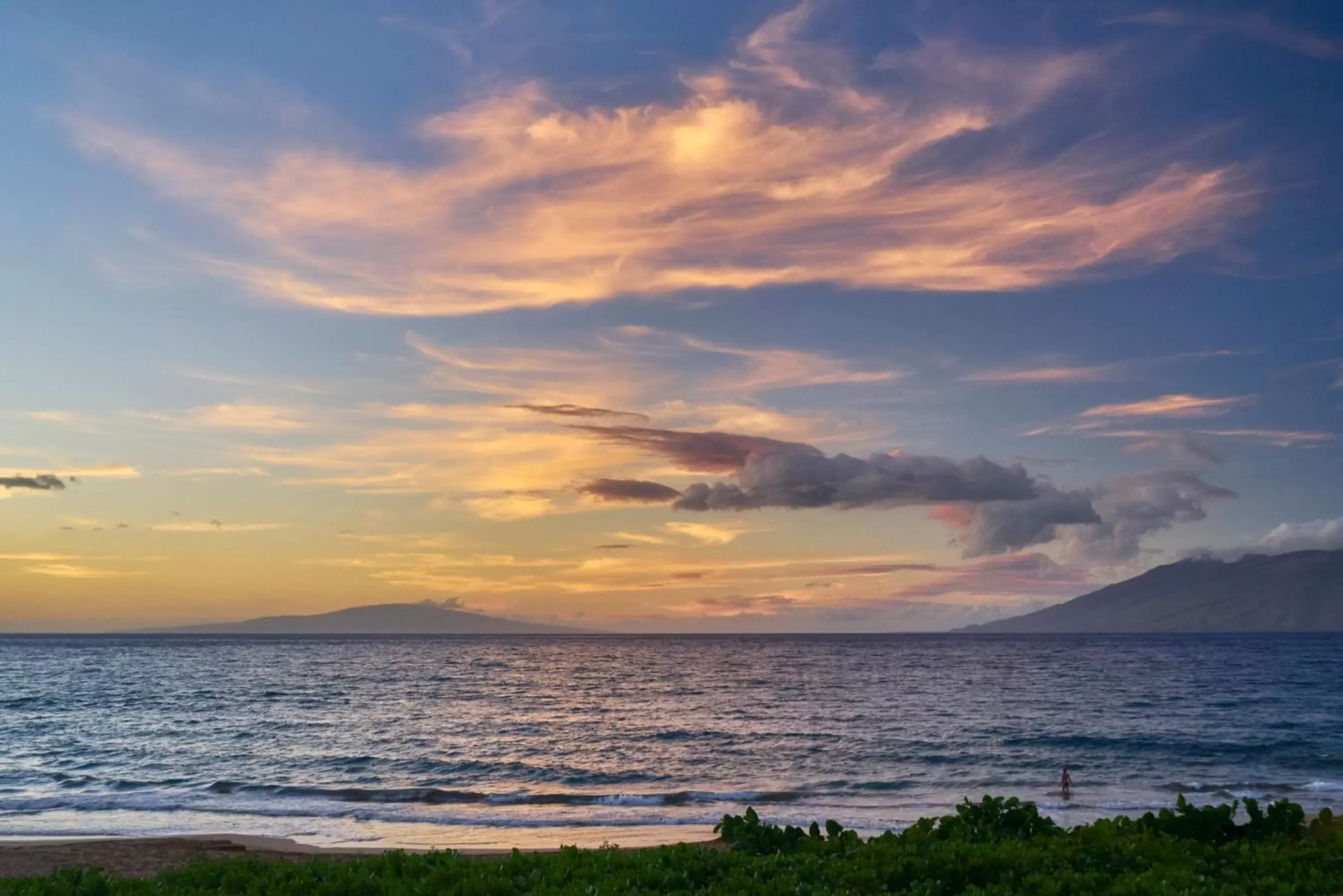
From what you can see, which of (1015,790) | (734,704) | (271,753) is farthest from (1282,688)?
(271,753)

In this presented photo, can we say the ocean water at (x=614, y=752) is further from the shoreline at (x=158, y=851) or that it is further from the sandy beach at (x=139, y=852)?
the sandy beach at (x=139, y=852)

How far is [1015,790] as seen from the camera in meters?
35.9

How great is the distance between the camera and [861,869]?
10789 millimetres

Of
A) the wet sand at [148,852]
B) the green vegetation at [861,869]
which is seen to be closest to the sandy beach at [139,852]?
the wet sand at [148,852]

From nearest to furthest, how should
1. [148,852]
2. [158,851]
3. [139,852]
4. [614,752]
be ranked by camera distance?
[139,852] < [148,852] < [158,851] < [614,752]

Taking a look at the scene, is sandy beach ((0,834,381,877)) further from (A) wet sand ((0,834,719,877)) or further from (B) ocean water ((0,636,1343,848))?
(B) ocean water ((0,636,1343,848))

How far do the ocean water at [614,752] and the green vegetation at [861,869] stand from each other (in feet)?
47.7

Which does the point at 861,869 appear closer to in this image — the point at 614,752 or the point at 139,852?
the point at 139,852

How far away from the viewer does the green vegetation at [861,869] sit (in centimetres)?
996

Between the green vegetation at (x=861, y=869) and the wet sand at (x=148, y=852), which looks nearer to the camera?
the green vegetation at (x=861, y=869)

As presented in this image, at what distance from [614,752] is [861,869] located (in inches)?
1462

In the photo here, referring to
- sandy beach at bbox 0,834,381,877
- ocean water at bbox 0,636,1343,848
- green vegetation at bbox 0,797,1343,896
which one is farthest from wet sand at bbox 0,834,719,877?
green vegetation at bbox 0,797,1343,896

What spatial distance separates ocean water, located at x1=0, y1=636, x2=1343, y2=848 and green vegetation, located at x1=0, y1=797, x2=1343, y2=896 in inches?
572

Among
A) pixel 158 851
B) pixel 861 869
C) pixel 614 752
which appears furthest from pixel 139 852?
pixel 614 752
